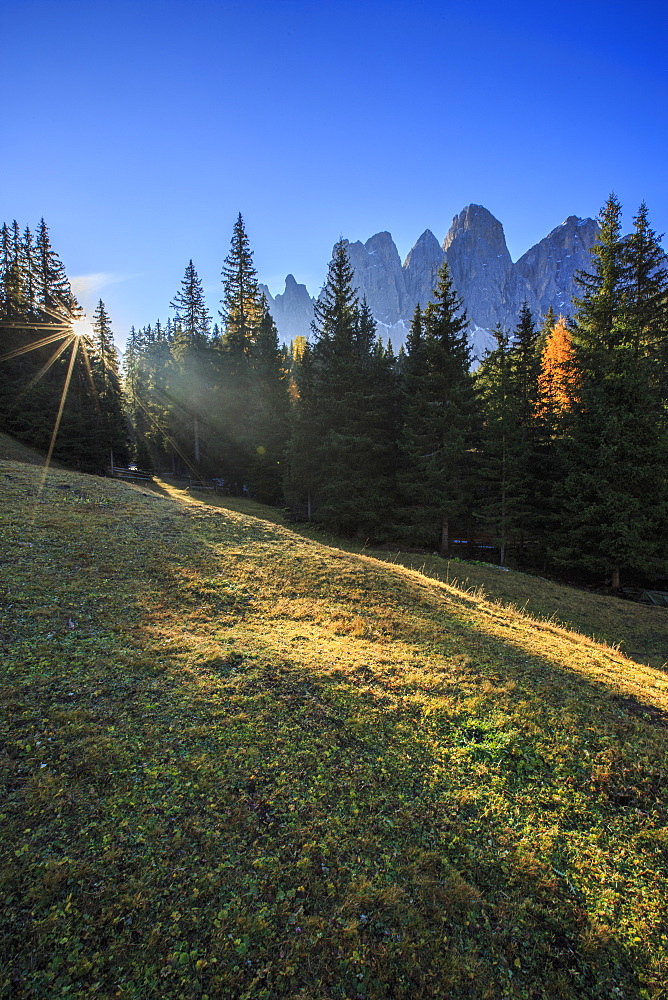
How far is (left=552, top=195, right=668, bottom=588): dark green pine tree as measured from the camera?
19562mm

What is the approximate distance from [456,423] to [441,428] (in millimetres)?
952

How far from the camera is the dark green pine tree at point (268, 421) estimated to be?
3597 centimetres

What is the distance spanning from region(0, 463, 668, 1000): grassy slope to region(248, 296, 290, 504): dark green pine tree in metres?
27.2

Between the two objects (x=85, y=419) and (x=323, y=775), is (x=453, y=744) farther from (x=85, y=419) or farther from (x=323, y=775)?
(x=85, y=419)

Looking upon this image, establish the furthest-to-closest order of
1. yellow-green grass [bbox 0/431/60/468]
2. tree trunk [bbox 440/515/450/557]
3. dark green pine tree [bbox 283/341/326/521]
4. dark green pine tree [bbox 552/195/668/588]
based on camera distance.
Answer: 1. dark green pine tree [bbox 283/341/326/521]
2. yellow-green grass [bbox 0/431/60/468]
3. tree trunk [bbox 440/515/450/557]
4. dark green pine tree [bbox 552/195/668/588]

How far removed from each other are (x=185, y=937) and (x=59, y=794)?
2085mm

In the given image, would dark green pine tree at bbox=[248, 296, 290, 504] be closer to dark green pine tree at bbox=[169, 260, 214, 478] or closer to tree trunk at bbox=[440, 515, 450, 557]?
dark green pine tree at bbox=[169, 260, 214, 478]

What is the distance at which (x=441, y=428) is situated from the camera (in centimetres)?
2450

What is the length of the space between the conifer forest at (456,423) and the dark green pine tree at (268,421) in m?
0.13

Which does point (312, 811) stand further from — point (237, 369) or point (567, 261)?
point (567, 261)

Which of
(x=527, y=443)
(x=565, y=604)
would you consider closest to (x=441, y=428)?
(x=527, y=443)

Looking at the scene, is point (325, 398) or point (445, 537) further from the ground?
point (325, 398)

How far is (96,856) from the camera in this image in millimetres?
3781

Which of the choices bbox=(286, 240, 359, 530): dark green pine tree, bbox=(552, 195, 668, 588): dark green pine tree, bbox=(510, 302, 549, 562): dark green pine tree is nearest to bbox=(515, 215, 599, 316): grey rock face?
bbox=(510, 302, 549, 562): dark green pine tree
